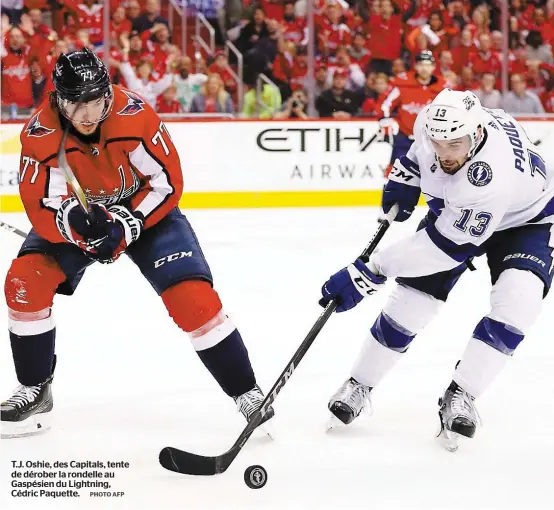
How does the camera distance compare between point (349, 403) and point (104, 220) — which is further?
point (349, 403)

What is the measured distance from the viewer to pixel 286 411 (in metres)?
2.94

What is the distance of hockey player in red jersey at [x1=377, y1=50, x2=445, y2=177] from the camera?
7215 mm

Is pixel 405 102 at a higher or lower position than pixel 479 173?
lower

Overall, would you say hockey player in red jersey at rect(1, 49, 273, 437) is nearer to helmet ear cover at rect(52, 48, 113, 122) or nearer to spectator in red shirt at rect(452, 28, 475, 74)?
helmet ear cover at rect(52, 48, 113, 122)

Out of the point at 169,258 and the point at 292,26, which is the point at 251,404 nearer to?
the point at 169,258

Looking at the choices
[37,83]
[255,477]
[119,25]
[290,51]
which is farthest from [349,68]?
[255,477]

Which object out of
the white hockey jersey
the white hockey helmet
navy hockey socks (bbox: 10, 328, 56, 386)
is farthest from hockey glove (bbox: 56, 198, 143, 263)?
the white hockey helmet

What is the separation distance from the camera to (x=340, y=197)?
24.2 ft

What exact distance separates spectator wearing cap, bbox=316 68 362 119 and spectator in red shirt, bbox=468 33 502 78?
1.07m

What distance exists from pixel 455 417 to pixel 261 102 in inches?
205

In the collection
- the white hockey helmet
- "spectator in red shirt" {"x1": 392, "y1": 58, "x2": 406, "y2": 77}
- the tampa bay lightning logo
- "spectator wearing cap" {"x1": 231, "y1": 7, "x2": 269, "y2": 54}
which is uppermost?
the white hockey helmet

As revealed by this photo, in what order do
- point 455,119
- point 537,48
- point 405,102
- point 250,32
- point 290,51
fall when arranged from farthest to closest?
point 537,48, point 250,32, point 290,51, point 405,102, point 455,119

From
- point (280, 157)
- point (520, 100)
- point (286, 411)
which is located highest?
point (286, 411)

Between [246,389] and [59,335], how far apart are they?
135 centimetres
